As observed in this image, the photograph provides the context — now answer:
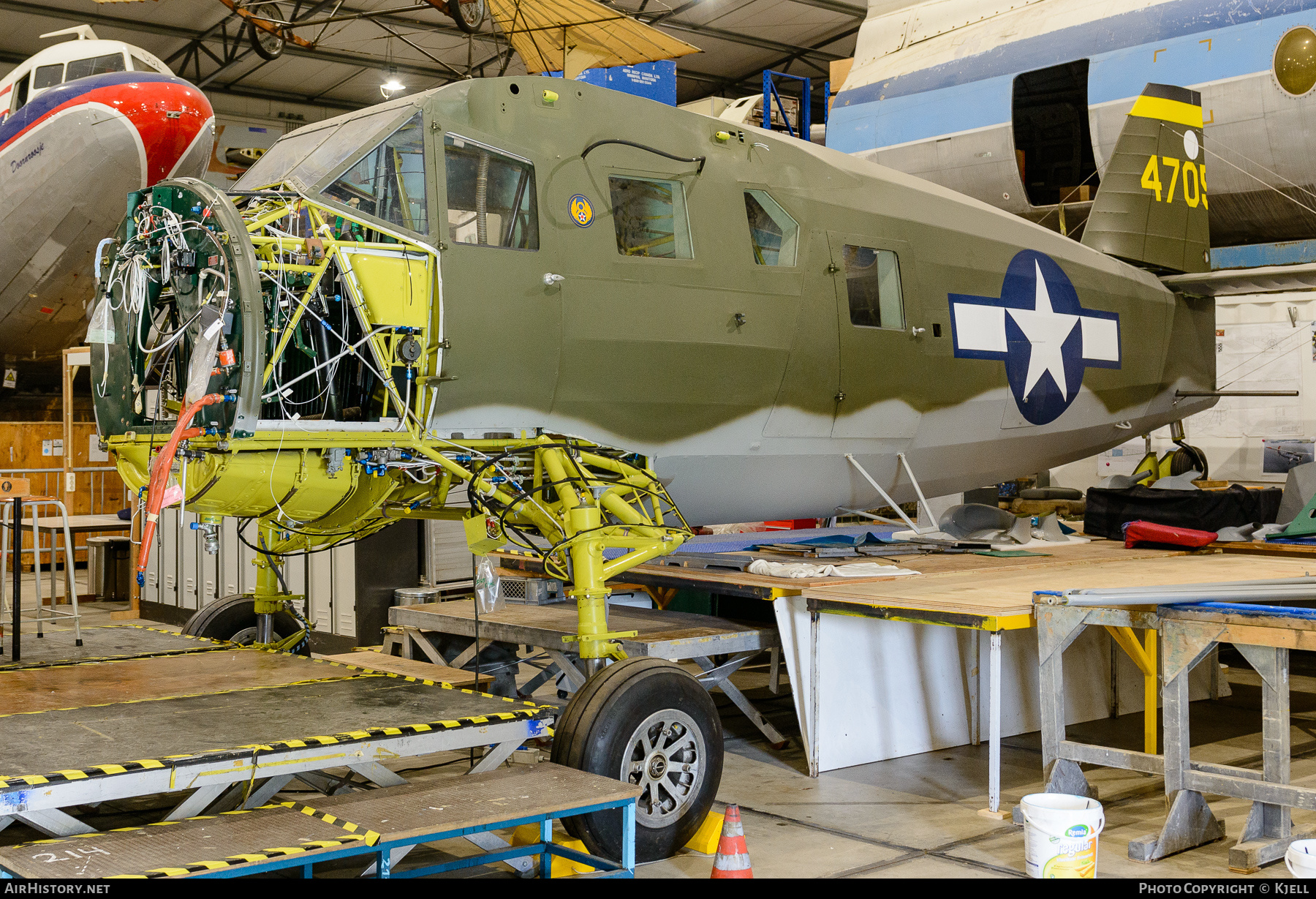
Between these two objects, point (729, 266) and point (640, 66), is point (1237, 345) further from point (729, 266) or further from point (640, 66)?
point (729, 266)

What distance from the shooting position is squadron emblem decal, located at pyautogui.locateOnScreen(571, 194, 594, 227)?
19.9ft

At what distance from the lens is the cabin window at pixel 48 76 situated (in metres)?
15.3

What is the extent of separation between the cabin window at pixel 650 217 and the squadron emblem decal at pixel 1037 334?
2.49 metres

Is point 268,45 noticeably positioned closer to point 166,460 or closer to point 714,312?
point 714,312

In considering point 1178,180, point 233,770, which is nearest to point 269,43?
point 1178,180

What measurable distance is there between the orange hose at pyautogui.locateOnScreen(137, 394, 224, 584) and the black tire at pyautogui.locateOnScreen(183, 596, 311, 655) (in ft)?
8.09

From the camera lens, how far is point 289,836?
4012mm

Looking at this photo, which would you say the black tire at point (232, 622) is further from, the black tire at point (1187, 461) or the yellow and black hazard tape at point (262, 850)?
the black tire at point (1187, 461)

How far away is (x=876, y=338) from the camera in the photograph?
7.55m

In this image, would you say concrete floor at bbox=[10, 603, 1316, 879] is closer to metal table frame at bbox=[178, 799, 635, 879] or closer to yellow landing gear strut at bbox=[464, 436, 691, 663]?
metal table frame at bbox=[178, 799, 635, 879]

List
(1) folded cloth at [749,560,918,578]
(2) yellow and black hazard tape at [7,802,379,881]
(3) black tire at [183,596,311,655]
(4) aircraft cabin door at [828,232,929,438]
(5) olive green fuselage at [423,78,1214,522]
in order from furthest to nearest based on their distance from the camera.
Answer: (3) black tire at [183,596,311,655], (4) aircraft cabin door at [828,232,929,438], (1) folded cloth at [749,560,918,578], (5) olive green fuselage at [423,78,1214,522], (2) yellow and black hazard tape at [7,802,379,881]

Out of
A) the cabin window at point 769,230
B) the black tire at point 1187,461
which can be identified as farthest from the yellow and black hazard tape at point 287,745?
the black tire at point 1187,461

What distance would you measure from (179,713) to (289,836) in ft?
4.16

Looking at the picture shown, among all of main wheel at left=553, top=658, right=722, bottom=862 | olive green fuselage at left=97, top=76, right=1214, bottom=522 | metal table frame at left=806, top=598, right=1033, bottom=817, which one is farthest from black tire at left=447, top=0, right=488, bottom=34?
main wheel at left=553, top=658, right=722, bottom=862
